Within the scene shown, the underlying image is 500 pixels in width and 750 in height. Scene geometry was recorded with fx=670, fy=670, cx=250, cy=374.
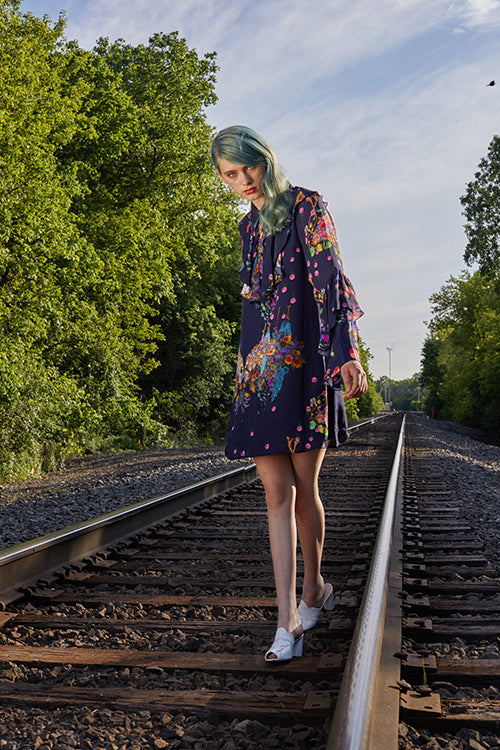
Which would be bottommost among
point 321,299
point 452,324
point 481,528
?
point 481,528

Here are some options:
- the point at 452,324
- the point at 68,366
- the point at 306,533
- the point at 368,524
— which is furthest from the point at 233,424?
the point at 452,324

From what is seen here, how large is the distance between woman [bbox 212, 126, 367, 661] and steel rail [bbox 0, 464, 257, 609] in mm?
1431

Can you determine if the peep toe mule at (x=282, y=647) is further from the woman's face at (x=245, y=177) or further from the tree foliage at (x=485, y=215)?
the tree foliage at (x=485, y=215)

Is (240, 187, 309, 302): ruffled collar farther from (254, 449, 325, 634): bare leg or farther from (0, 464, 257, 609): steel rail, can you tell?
(0, 464, 257, 609): steel rail

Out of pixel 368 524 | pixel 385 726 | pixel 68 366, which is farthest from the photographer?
pixel 68 366

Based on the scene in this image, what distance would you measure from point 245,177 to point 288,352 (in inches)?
25.6

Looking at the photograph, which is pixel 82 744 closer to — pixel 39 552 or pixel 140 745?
pixel 140 745

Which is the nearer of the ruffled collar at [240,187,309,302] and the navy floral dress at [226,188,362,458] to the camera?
the navy floral dress at [226,188,362,458]

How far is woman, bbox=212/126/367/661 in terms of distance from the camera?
2.33 metres

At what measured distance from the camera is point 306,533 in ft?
8.63

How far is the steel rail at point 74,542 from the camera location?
3.28 m

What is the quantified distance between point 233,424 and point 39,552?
166cm

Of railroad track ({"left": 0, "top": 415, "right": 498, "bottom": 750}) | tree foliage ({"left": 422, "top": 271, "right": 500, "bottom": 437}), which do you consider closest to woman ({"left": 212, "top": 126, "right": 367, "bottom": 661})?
railroad track ({"left": 0, "top": 415, "right": 498, "bottom": 750})

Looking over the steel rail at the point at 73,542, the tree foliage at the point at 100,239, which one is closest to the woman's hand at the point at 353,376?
the steel rail at the point at 73,542
